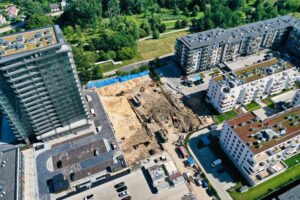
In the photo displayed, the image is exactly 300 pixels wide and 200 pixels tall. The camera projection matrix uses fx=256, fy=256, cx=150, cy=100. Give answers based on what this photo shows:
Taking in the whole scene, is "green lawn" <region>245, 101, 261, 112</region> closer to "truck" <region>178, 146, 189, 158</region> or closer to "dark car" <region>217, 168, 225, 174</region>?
"dark car" <region>217, 168, 225, 174</region>

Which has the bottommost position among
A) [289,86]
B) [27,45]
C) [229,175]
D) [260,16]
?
[229,175]

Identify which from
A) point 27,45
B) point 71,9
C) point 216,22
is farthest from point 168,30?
point 27,45

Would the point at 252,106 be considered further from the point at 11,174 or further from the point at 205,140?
the point at 11,174

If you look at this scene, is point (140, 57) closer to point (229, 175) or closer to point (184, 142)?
point (184, 142)

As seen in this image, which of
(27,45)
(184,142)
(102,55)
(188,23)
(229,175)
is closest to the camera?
(27,45)

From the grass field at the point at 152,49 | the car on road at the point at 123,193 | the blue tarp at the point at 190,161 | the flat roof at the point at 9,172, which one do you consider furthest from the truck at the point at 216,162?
the grass field at the point at 152,49

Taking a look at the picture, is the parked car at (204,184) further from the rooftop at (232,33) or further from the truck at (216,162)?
the rooftop at (232,33)

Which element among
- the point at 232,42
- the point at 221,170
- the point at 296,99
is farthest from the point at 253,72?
the point at 221,170
